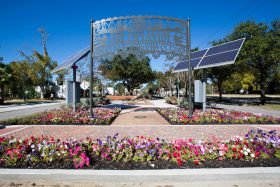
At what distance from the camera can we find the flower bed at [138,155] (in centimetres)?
386

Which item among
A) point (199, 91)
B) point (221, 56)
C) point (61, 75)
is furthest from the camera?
point (61, 75)

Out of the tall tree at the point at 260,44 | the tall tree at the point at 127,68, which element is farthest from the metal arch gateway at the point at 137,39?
the tall tree at the point at 127,68

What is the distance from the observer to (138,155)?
13.4 ft

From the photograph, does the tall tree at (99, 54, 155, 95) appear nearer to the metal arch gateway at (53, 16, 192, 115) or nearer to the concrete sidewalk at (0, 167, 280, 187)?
the metal arch gateway at (53, 16, 192, 115)

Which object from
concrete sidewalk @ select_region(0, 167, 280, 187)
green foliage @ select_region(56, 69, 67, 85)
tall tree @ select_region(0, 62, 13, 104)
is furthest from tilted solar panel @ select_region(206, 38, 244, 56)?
tall tree @ select_region(0, 62, 13, 104)

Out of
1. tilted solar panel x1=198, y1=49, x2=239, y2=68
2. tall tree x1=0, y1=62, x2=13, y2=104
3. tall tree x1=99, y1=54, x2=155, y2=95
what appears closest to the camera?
tilted solar panel x1=198, y1=49, x2=239, y2=68

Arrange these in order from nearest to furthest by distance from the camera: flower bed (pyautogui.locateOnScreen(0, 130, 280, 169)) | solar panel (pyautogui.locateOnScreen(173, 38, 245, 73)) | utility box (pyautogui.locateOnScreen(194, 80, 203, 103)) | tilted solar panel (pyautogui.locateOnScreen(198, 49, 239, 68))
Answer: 1. flower bed (pyautogui.locateOnScreen(0, 130, 280, 169))
2. tilted solar panel (pyautogui.locateOnScreen(198, 49, 239, 68))
3. solar panel (pyautogui.locateOnScreen(173, 38, 245, 73))
4. utility box (pyautogui.locateOnScreen(194, 80, 203, 103))

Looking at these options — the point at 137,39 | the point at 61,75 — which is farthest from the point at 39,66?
the point at 137,39

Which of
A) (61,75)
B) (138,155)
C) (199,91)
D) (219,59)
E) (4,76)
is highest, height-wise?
(61,75)

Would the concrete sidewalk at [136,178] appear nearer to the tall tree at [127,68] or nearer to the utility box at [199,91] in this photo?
the utility box at [199,91]

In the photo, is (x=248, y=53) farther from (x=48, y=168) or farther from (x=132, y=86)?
(x=132, y=86)

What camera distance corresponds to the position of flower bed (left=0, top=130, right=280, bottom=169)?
3861mm

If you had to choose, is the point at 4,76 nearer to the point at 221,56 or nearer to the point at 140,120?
the point at 140,120

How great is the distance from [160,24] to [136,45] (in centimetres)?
→ 172
